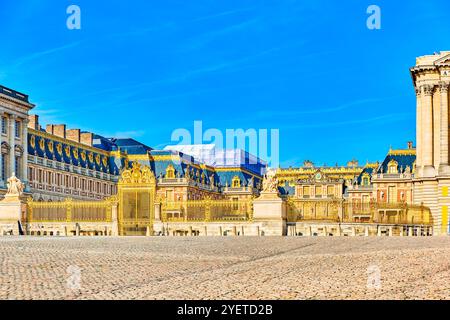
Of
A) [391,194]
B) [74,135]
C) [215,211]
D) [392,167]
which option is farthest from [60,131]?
[215,211]

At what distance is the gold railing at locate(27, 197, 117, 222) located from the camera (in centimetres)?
4128

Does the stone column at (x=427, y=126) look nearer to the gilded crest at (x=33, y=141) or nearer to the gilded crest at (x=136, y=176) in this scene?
the gilded crest at (x=136, y=176)

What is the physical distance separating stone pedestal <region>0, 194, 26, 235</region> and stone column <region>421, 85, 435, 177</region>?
90.8ft

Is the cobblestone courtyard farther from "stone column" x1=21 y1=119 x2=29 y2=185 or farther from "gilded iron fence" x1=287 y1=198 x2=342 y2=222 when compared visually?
"stone column" x1=21 y1=119 x2=29 y2=185

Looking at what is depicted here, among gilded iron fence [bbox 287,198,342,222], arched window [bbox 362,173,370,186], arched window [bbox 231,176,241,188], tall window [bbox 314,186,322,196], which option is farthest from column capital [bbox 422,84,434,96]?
arched window [bbox 231,176,241,188]

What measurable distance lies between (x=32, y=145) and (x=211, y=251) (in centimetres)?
5870

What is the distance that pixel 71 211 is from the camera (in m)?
41.8

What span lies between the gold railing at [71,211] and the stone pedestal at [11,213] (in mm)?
541

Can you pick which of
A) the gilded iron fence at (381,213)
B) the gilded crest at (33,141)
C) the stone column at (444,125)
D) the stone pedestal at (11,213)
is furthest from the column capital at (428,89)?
the gilded crest at (33,141)

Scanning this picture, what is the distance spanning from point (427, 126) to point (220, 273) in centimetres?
4354

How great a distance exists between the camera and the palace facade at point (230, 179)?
39219 millimetres

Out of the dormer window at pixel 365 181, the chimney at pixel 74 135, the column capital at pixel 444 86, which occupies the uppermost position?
the column capital at pixel 444 86
